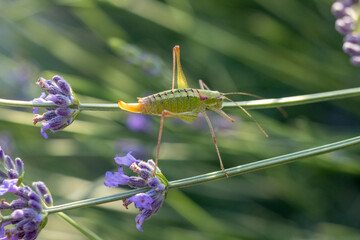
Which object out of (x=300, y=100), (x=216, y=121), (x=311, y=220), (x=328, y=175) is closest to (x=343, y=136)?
(x=328, y=175)

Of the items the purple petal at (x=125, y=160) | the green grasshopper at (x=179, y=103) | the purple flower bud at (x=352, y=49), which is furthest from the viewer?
the purple flower bud at (x=352, y=49)

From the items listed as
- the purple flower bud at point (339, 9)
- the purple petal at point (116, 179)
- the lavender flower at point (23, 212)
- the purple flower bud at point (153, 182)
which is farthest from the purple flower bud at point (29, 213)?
the purple flower bud at point (339, 9)

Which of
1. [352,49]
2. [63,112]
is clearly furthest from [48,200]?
[352,49]

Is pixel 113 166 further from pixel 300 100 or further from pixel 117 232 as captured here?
pixel 300 100

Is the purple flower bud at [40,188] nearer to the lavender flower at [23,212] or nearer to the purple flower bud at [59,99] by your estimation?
the lavender flower at [23,212]

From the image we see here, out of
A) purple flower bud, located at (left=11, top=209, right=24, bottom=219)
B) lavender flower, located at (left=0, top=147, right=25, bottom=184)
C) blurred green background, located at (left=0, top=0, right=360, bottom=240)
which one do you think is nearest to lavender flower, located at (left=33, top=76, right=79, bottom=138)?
lavender flower, located at (left=0, top=147, right=25, bottom=184)

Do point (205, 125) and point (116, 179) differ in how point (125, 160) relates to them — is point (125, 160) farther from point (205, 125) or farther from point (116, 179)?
point (205, 125)
